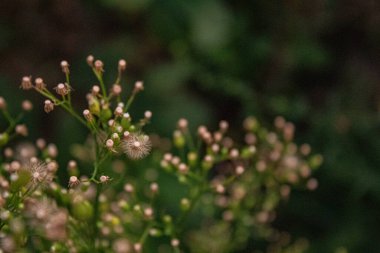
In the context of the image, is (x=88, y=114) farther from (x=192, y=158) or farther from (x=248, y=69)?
(x=248, y=69)

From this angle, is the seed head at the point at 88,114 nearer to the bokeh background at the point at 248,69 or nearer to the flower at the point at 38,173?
the flower at the point at 38,173

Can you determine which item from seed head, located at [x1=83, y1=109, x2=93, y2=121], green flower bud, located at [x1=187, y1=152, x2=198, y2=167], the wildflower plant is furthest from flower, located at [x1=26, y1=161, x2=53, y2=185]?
green flower bud, located at [x1=187, y1=152, x2=198, y2=167]

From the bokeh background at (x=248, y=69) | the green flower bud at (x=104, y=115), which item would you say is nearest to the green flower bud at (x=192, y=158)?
the green flower bud at (x=104, y=115)

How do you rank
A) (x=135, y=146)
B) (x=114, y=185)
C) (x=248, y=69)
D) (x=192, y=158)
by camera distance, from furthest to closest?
(x=248, y=69)
(x=192, y=158)
(x=114, y=185)
(x=135, y=146)

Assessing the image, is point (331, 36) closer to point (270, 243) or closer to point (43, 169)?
point (270, 243)

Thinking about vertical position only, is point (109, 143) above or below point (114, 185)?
below

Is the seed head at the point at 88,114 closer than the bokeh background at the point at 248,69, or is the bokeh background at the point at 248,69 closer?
the seed head at the point at 88,114

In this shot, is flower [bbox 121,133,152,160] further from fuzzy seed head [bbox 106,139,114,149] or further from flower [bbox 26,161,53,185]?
flower [bbox 26,161,53,185]

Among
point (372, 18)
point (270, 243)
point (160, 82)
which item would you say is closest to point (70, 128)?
point (160, 82)

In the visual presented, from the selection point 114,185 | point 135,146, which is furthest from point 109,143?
point 114,185

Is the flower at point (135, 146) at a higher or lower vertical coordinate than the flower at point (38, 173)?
higher
